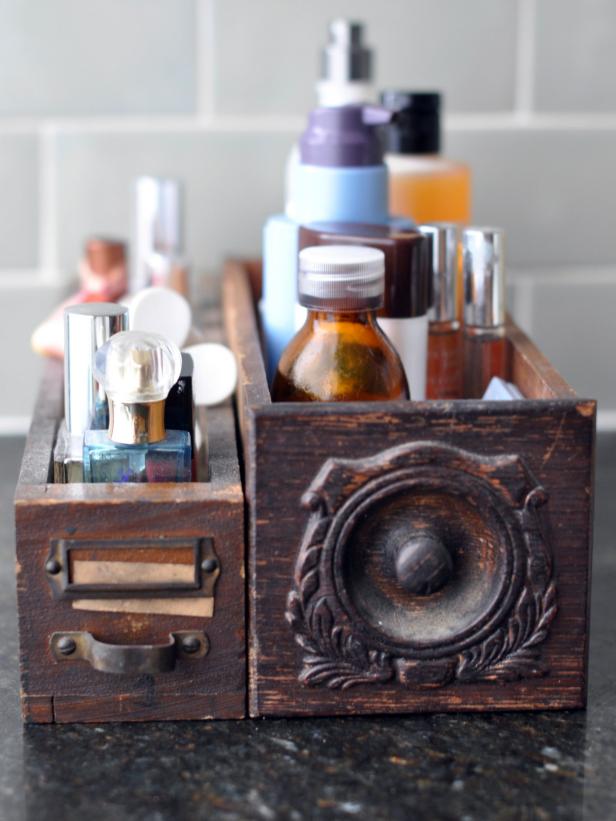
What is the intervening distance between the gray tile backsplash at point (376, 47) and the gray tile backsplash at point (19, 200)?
0.51ft

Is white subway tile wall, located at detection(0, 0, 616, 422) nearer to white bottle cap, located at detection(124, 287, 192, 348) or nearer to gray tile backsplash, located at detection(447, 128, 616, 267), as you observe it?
gray tile backsplash, located at detection(447, 128, 616, 267)

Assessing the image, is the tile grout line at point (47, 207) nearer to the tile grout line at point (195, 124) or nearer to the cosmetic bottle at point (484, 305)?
the tile grout line at point (195, 124)

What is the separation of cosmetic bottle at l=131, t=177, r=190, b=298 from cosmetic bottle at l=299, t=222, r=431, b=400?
0.24 meters

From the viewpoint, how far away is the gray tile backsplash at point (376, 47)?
1027mm

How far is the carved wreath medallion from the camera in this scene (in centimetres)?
58

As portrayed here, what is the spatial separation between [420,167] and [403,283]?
24 cm

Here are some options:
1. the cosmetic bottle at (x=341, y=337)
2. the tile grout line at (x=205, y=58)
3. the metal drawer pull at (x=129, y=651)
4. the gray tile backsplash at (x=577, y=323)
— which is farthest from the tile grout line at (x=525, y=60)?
the metal drawer pull at (x=129, y=651)

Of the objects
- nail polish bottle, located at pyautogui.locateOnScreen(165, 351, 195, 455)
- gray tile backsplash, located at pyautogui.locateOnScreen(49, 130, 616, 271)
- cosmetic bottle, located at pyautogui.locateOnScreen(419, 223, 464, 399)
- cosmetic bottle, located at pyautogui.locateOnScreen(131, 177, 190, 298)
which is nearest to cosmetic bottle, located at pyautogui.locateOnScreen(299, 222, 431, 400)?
cosmetic bottle, located at pyautogui.locateOnScreen(419, 223, 464, 399)

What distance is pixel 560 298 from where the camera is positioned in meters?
1.11

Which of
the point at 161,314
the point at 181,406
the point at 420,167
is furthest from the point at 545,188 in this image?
the point at 181,406

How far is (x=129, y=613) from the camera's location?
1.96ft

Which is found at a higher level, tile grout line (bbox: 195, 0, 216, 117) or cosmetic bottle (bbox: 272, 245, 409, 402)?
tile grout line (bbox: 195, 0, 216, 117)

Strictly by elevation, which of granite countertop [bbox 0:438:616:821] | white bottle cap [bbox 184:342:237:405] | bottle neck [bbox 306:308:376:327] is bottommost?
granite countertop [bbox 0:438:616:821]

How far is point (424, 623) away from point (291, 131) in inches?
21.7
